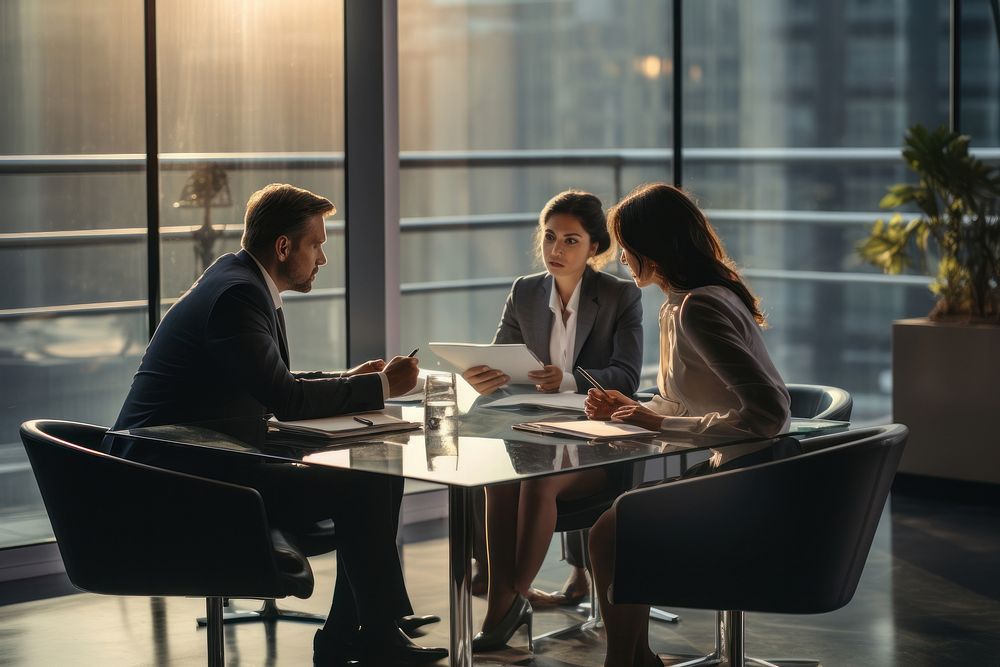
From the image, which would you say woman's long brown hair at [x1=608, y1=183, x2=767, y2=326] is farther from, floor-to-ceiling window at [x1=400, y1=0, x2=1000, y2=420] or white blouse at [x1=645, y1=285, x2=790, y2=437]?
floor-to-ceiling window at [x1=400, y1=0, x2=1000, y2=420]

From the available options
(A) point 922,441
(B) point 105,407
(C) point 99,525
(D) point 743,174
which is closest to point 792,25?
(D) point 743,174

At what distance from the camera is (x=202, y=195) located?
15.3 feet

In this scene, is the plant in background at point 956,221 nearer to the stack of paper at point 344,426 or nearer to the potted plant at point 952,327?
the potted plant at point 952,327

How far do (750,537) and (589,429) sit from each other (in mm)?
416

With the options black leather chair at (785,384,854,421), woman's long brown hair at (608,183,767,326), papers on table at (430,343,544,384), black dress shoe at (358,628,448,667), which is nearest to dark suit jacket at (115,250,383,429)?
papers on table at (430,343,544,384)

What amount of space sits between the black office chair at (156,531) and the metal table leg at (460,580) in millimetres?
394

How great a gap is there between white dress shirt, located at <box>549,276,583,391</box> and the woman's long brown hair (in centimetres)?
95

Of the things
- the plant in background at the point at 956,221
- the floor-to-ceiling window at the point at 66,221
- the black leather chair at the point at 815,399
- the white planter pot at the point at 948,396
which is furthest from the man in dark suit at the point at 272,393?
the plant in background at the point at 956,221

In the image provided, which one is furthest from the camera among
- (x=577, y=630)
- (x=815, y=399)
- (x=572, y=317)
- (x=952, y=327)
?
(x=952, y=327)

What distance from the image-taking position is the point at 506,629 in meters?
3.51

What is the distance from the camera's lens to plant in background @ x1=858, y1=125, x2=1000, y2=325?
5.55m

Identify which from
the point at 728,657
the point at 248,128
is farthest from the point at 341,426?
the point at 248,128

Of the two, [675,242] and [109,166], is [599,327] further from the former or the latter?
[109,166]

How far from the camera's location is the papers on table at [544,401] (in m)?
3.26
